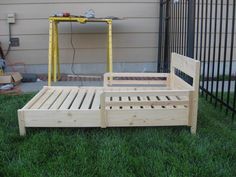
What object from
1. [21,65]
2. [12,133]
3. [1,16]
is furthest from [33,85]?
[12,133]

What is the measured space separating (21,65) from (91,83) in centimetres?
128

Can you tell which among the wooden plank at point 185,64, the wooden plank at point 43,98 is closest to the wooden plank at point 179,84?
the wooden plank at point 185,64

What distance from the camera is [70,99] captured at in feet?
10.7

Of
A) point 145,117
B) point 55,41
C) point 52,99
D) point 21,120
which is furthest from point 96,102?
point 55,41

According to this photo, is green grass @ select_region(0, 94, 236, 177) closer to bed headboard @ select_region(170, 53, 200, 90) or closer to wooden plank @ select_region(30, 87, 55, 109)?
wooden plank @ select_region(30, 87, 55, 109)

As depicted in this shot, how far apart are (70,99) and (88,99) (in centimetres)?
17

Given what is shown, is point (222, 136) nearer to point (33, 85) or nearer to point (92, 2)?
point (33, 85)

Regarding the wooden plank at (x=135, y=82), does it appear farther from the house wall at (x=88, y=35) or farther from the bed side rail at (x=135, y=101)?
the house wall at (x=88, y=35)

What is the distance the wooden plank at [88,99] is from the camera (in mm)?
3006

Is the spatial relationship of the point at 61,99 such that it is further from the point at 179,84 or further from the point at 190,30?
the point at 190,30

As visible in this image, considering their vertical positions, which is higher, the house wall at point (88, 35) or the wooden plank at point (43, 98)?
the house wall at point (88, 35)

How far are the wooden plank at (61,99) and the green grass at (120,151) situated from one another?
0.23m

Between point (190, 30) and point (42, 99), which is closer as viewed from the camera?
point (42, 99)

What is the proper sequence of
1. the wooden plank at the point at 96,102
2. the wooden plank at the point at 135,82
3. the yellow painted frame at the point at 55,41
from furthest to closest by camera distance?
1. the yellow painted frame at the point at 55,41
2. the wooden plank at the point at 135,82
3. the wooden plank at the point at 96,102
